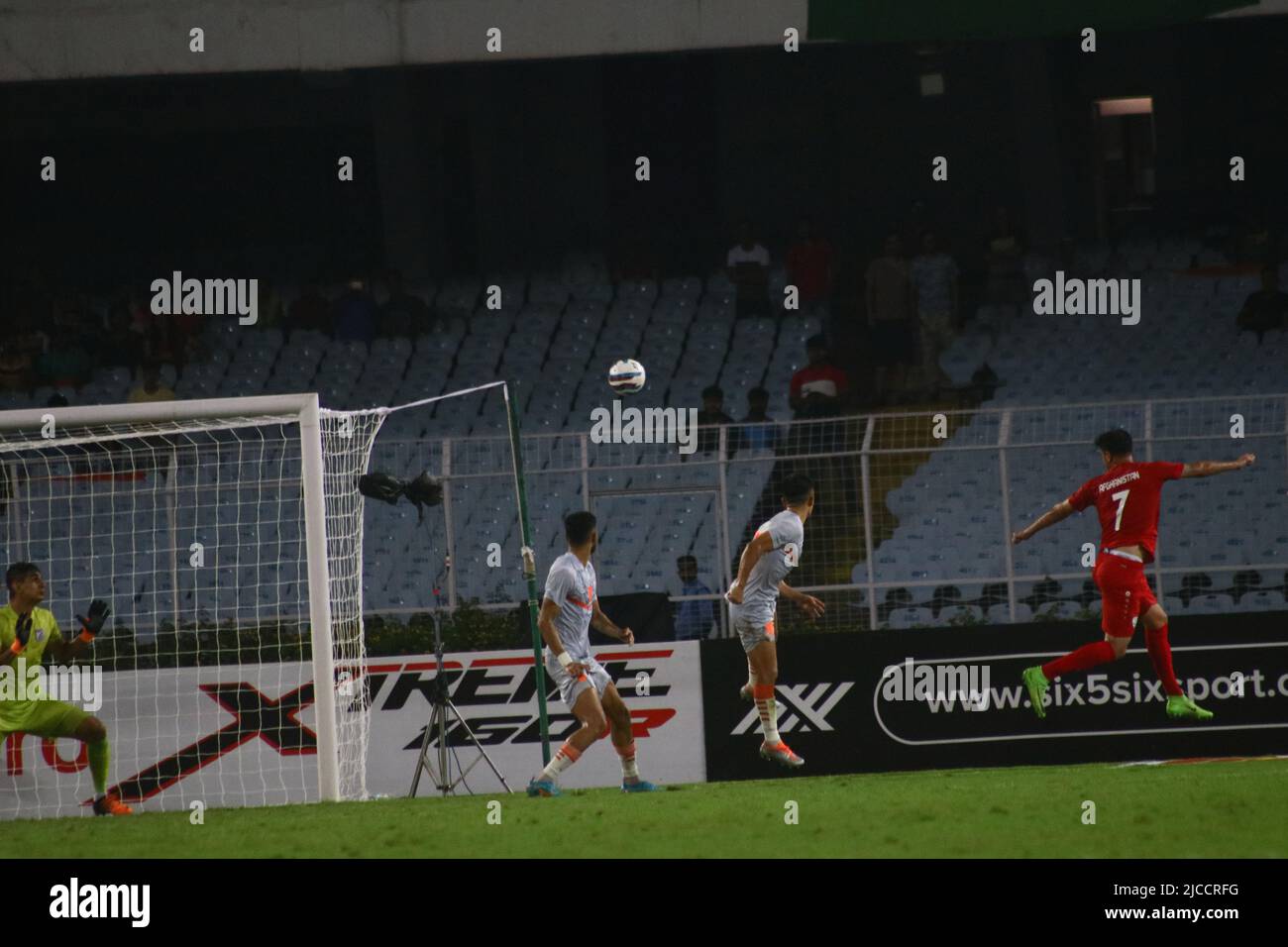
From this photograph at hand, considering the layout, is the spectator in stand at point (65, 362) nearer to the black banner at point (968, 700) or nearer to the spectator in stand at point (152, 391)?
the spectator in stand at point (152, 391)

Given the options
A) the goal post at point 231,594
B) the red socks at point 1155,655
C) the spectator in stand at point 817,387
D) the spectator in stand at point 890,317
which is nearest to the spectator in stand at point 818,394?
the spectator in stand at point 817,387

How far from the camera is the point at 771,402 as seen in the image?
20.9 metres

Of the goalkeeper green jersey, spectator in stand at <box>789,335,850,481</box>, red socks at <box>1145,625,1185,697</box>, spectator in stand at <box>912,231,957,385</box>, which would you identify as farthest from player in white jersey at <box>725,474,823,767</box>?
spectator in stand at <box>912,231,957,385</box>

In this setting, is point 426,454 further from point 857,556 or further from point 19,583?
point 19,583

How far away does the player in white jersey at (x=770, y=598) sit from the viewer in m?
13.0

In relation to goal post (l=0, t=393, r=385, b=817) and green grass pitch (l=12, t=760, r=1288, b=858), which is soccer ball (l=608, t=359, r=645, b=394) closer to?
goal post (l=0, t=393, r=385, b=817)

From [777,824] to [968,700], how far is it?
6552 millimetres

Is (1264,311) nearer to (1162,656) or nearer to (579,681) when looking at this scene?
(1162,656)

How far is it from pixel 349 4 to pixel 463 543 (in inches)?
273

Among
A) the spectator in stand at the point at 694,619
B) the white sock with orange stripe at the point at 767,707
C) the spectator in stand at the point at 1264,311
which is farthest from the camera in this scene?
the spectator in stand at the point at 1264,311

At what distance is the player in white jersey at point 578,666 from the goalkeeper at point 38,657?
10.8 feet

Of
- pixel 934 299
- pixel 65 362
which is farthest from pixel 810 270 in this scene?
pixel 65 362

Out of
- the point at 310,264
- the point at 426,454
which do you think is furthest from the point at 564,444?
the point at 310,264

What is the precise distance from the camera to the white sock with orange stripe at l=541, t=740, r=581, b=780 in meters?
12.2
